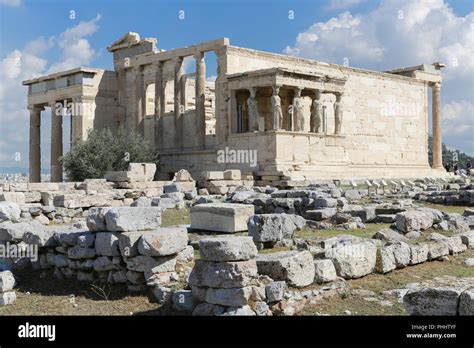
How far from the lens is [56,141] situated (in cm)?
3023

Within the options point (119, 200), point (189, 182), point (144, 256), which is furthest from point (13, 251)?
point (189, 182)

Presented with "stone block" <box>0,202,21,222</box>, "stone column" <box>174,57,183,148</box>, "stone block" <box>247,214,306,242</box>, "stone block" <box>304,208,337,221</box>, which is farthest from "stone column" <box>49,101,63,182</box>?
"stone block" <box>247,214,306,242</box>

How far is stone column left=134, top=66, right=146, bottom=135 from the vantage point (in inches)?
1134

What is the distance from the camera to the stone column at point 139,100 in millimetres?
28797

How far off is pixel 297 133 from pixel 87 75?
417 inches

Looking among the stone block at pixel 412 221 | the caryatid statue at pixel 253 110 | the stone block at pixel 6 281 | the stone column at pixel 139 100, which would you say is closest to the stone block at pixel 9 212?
the stone block at pixel 6 281

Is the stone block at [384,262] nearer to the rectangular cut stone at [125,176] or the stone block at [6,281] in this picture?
the stone block at [6,281]

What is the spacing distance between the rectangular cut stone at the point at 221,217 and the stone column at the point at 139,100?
17833 mm

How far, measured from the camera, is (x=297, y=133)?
77.9 ft

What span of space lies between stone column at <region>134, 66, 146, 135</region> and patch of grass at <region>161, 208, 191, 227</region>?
12.9 meters

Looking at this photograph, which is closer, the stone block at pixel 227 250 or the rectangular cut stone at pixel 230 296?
the rectangular cut stone at pixel 230 296

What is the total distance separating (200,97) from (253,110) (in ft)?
11.2

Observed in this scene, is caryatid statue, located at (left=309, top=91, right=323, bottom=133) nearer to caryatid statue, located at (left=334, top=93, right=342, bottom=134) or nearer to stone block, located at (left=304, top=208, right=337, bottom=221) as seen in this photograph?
caryatid statue, located at (left=334, top=93, right=342, bottom=134)
